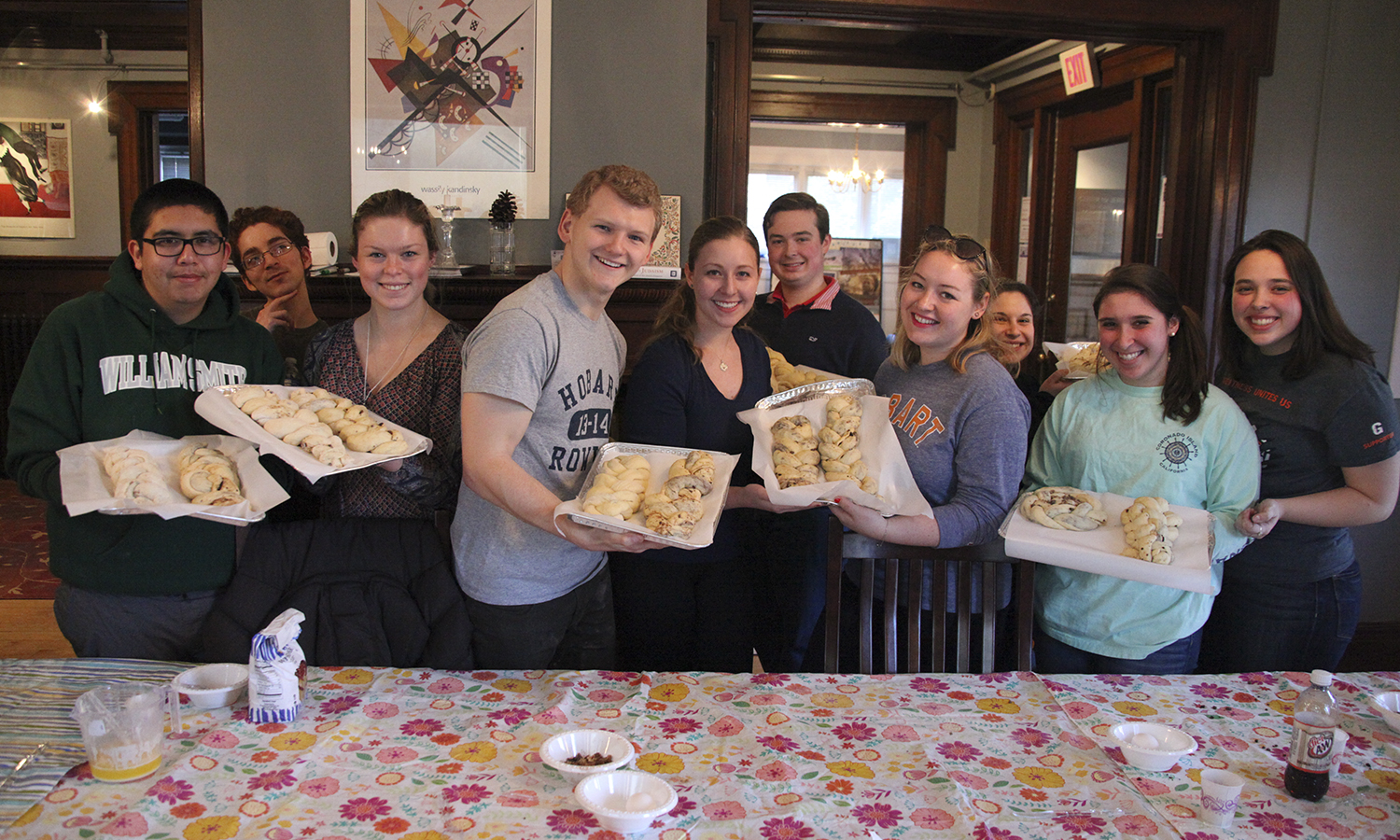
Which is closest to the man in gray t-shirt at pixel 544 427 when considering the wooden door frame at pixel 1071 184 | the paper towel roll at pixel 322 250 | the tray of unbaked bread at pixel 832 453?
Result: the tray of unbaked bread at pixel 832 453

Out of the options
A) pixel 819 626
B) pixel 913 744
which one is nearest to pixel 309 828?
pixel 913 744

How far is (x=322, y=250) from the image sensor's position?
3.04m

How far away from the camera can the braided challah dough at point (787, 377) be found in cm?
222

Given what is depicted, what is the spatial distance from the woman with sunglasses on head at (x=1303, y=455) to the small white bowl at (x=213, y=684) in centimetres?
203

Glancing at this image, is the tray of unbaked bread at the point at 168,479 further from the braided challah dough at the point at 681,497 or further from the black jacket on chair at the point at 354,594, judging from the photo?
the braided challah dough at the point at 681,497

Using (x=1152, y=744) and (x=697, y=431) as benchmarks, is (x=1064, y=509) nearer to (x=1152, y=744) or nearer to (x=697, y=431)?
(x=1152, y=744)

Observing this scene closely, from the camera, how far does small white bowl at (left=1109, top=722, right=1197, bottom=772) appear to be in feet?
4.25

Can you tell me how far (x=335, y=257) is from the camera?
3.11 m

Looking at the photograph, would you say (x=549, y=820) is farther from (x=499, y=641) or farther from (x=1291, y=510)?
(x=1291, y=510)

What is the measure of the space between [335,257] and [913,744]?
8.39 feet

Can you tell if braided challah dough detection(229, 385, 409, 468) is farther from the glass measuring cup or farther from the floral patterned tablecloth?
the glass measuring cup

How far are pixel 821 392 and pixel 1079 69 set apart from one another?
13.4 ft

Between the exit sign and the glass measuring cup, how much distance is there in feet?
17.3

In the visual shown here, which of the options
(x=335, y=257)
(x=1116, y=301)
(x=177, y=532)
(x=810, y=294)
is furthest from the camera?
(x=335, y=257)
